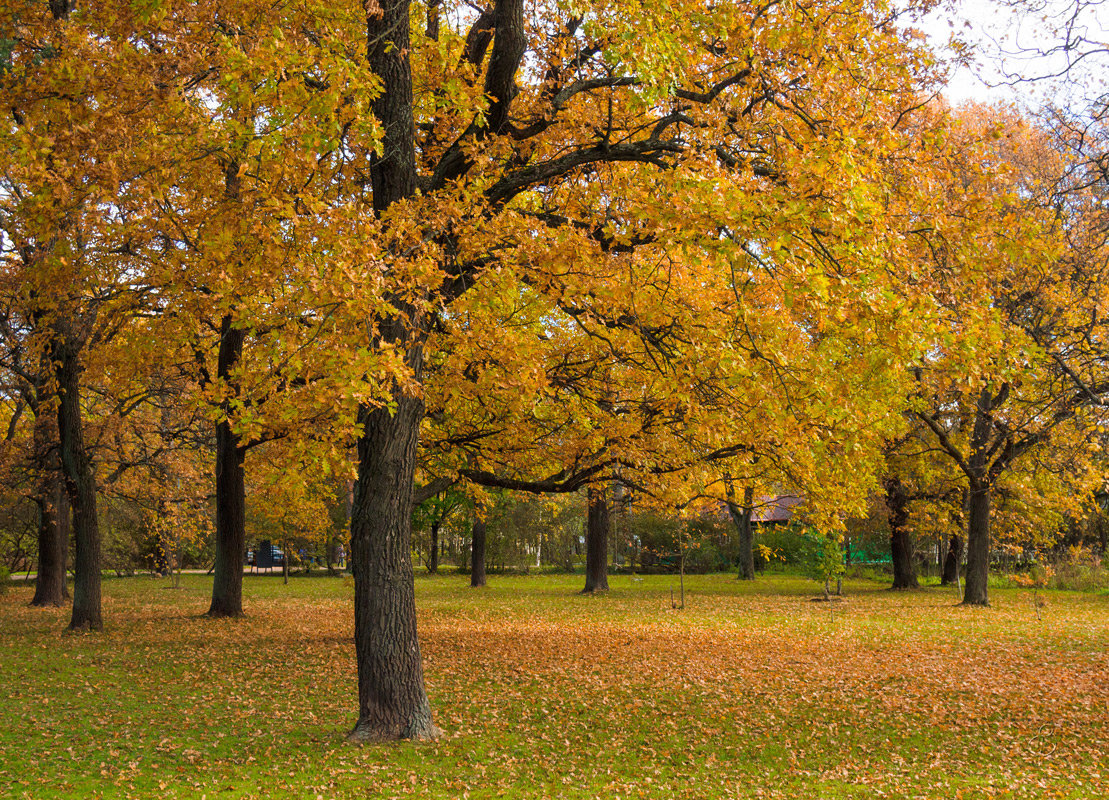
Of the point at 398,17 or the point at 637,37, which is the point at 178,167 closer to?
the point at 398,17

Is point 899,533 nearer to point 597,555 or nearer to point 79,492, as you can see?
point 597,555

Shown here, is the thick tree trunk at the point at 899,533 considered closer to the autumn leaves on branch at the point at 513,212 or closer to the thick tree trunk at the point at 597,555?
the thick tree trunk at the point at 597,555

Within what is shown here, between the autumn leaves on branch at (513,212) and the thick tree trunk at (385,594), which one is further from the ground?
the autumn leaves on branch at (513,212)

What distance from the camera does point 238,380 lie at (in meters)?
7.57

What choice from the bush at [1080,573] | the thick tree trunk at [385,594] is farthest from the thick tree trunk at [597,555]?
the thick tree trunk at [385,594]

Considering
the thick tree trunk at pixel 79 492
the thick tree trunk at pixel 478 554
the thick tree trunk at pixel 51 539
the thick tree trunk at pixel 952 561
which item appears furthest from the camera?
the thick tree trunk at pixel 478 554

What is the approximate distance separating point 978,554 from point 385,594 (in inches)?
758

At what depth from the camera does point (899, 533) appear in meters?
28.2

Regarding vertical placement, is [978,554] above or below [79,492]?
below

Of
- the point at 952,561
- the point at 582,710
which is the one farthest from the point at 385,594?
the point at 952,561

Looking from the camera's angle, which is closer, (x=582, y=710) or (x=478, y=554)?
(x=582, y=710)

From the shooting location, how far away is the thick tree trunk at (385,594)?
7.27 meters

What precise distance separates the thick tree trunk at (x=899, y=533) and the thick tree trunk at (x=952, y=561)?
247 centimetres

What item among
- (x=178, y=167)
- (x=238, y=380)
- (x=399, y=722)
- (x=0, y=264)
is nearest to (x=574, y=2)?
(x=178, y=167)
